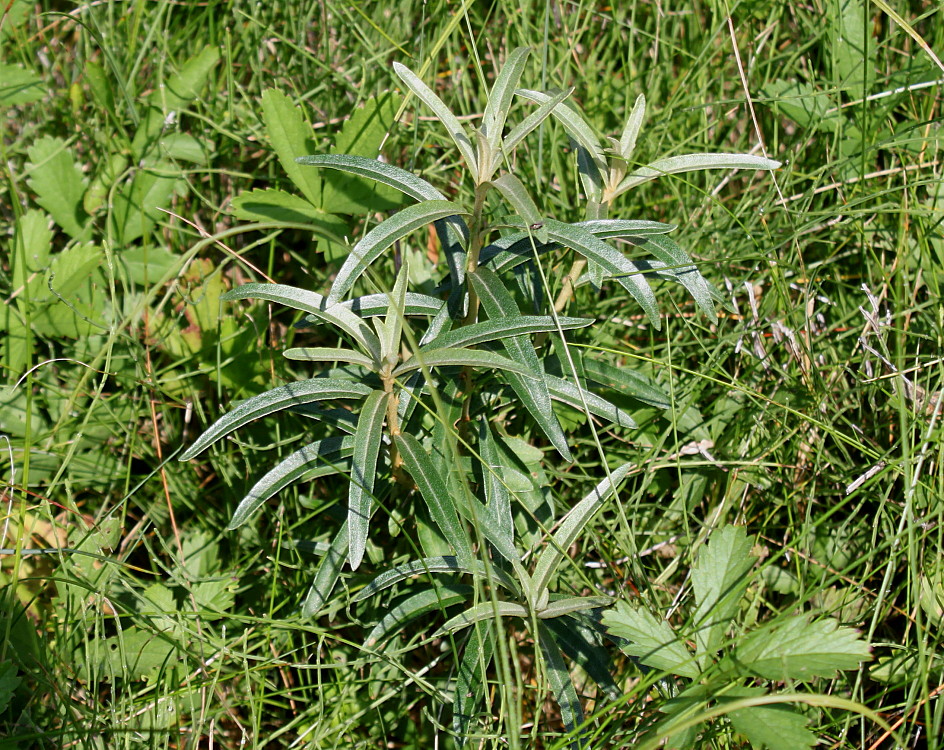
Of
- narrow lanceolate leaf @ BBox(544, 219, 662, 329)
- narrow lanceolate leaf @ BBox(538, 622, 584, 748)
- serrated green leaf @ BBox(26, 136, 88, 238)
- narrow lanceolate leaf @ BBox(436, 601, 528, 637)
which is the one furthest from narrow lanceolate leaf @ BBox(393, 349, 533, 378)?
serrated green leaf @ BBox(26, 136, 88, 238)

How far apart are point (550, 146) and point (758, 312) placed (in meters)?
0.76

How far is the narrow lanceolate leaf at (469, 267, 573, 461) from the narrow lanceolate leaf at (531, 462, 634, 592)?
14 centimetres

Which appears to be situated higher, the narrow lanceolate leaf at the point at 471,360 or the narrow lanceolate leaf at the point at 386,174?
the narrow lanceolate leaf at the point at 386,174

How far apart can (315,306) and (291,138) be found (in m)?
0.78

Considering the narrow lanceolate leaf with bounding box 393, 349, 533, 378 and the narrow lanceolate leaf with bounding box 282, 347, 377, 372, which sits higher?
the narrow lanceolate leaf with bounding box 282, 347, 377, 372

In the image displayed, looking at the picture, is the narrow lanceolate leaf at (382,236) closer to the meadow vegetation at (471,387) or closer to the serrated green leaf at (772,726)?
the meadow vegetation at (471,387)

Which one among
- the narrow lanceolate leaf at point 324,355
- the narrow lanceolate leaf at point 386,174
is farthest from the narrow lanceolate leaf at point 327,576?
the narrow lanceolate leaf at point 386,174

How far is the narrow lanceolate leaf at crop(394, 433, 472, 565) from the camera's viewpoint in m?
1.50

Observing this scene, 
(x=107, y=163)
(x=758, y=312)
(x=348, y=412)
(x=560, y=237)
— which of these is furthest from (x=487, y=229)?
(x=107, y=163)

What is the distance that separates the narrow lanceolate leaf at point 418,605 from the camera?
1.63 m

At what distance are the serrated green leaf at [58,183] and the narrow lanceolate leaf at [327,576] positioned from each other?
1300 mm

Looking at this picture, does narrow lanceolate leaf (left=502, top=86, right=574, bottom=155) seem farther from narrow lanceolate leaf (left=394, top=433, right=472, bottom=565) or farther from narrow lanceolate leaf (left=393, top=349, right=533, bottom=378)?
narrow lanceolate leaf (left=394, top=433, right=472, bottom=565)

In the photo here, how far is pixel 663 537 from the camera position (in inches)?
77.9

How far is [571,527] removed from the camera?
62.6 inches
